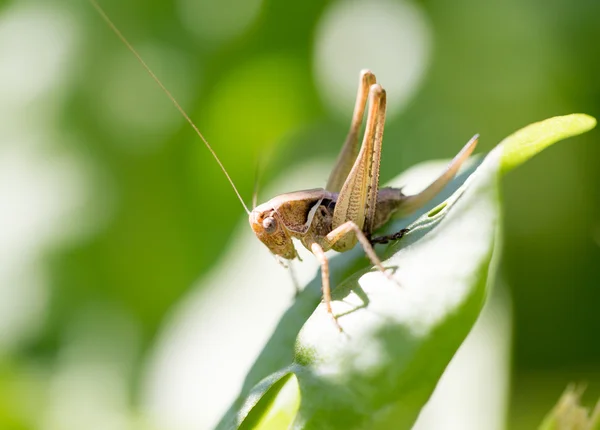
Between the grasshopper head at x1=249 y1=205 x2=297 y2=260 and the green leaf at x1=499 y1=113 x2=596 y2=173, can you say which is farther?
the grasshopper head at x1=249 y1=205 x2=297 y2=260

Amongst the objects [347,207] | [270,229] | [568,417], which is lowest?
[568,417]

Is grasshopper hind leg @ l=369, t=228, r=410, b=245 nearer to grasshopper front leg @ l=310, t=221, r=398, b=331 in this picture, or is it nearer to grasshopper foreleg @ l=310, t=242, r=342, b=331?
grasshopper front leg @ l=310, t=221, r=398, b=331

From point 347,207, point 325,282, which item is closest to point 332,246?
point 347,207

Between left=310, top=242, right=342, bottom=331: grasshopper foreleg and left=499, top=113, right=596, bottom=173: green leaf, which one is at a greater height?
left=499, top=113, right=596, bottom=173: green leaf

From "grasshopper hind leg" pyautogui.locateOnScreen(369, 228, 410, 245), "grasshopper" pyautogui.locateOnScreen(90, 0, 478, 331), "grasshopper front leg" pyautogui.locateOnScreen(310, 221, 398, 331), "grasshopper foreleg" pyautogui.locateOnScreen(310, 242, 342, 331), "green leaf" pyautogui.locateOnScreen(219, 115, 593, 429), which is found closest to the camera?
"green leaf" pyautogui.locateOnScreen(219, 115, 593, 429)

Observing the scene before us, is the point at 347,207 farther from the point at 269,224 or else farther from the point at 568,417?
the point at 568,417

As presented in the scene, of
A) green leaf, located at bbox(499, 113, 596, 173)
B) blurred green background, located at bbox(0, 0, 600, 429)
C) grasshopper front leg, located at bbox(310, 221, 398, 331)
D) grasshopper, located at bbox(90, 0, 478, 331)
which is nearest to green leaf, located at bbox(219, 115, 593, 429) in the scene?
green leaf, located at bbox(499, 113, 596, 173)

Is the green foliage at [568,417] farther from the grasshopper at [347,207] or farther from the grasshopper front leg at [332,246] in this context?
the grasshopper at [347,207]
